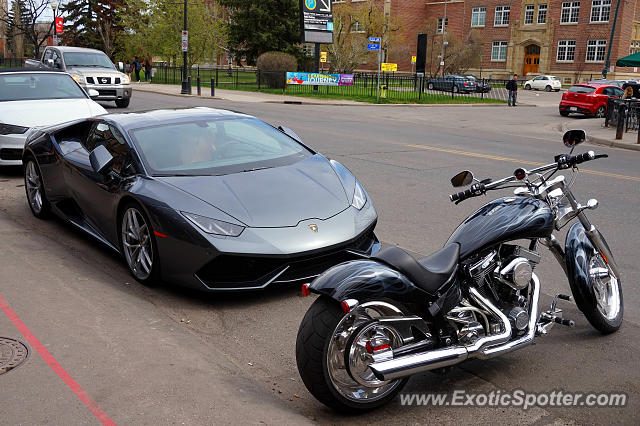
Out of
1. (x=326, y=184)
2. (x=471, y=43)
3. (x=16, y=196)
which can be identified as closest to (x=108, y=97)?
(x=16, y=196)

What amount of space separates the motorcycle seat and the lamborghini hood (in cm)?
173

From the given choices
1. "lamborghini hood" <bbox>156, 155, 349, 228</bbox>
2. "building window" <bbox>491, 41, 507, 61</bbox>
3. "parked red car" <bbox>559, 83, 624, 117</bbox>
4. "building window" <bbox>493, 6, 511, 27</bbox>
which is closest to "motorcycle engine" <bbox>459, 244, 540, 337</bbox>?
"lamborghini hood" <bbox>156, 155, 349, 228</bbox>

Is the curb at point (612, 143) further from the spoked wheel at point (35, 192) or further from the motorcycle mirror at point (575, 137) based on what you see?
the spoked wheel at point (35, 192)

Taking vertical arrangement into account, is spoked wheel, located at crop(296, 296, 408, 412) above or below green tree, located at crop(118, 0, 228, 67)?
below

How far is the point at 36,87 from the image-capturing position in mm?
11727

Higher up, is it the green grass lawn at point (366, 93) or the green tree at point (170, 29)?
the green tree at point (170, 29)

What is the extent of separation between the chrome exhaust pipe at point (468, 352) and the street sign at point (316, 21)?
125 feet

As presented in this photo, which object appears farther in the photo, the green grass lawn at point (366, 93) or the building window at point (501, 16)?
the building window at point (501, 16)

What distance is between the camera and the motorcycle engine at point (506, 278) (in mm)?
3717

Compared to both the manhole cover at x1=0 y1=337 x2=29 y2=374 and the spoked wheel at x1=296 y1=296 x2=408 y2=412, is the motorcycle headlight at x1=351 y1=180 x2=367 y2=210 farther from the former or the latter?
the manhole cover at x1=0 y1=337 x2=29 y2=374

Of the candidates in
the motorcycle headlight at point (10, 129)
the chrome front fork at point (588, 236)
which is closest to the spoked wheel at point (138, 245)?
the chrome front fork at point (588, 236)

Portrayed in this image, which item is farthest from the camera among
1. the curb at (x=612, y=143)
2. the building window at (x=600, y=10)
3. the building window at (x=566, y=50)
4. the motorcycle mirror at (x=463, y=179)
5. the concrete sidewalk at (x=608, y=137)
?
the building window at (x=566, y=50)

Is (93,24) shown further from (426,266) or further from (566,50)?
(426,266)

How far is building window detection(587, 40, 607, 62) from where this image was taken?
2539 inches
